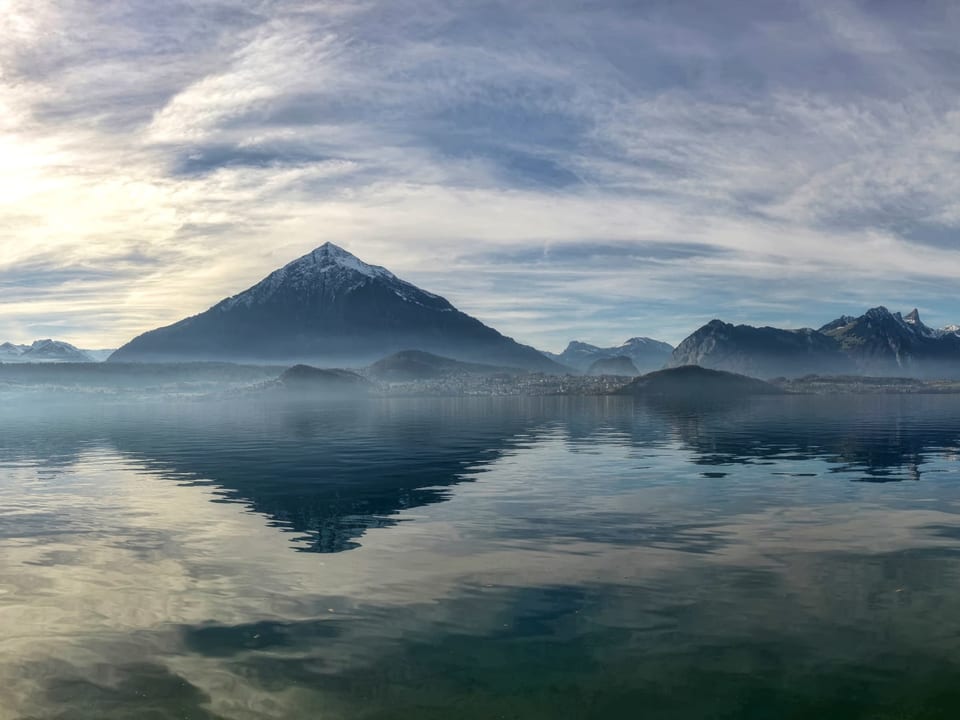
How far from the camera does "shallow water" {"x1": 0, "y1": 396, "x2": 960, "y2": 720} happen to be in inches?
838

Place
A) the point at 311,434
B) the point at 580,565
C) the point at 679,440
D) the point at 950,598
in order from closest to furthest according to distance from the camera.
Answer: the point at 950,598, the point at 580,565, the point at 679,440, the point at 311,434

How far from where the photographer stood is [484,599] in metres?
30.1

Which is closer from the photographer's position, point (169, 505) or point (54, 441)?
point (169, 505)

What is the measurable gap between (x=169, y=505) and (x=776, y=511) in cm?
4301

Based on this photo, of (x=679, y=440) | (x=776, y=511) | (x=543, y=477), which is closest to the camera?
(x=776, y=511)

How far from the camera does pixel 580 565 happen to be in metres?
35.4

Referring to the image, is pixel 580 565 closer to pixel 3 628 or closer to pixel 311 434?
pixel 3 628

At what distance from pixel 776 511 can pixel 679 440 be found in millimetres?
67117

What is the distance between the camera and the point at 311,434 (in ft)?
454

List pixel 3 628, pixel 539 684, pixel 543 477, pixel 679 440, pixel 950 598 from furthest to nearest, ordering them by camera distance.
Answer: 1. pixel 679 440
2. pixel 543 477
3. pixel 950 598
4. pixel 3 628
5. pixel 539 684

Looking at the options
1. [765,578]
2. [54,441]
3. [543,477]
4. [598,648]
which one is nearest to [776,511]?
[765,578]

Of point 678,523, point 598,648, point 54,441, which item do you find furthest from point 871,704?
point 54,441

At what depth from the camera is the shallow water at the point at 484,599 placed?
69.8 feet

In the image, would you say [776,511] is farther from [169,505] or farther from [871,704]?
[169,505]
